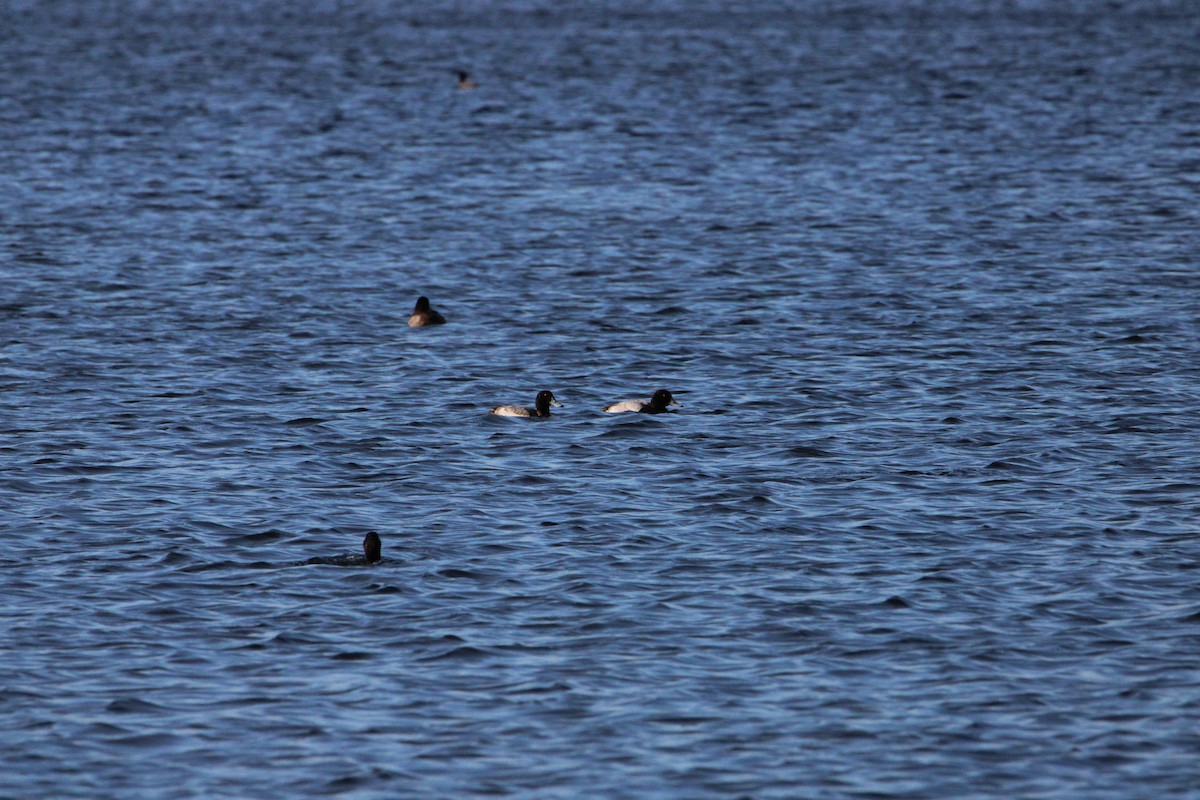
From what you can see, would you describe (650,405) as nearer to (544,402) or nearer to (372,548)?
(544,402)

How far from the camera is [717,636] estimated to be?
56.6 ft

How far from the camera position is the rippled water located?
1507cm

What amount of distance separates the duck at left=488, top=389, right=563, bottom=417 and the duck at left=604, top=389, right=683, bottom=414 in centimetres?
95

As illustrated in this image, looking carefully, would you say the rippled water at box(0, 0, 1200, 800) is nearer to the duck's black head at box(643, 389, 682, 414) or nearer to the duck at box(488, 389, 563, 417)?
the duck at box(488, 389, 563, 417)

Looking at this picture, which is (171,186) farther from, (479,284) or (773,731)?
(773,731)

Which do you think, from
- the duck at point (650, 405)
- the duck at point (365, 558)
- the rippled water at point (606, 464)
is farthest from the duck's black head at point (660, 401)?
the duck at point (365, 558)

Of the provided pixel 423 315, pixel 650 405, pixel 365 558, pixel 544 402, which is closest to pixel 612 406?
pixel 650 405

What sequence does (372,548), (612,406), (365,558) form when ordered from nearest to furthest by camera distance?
(372,548)
(365,558)
(612,406)

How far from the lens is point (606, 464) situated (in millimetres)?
23891

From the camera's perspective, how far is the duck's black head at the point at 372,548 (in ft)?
62.4

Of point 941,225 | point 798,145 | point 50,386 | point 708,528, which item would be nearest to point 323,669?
point 708,528

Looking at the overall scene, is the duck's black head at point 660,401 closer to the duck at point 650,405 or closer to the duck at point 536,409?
the duck at point 650,405

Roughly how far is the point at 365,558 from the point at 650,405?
762 centimetres

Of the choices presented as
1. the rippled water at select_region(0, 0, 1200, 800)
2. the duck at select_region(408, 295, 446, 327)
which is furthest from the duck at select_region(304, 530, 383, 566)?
the duck at select_region(408, 295, 446, 327)
